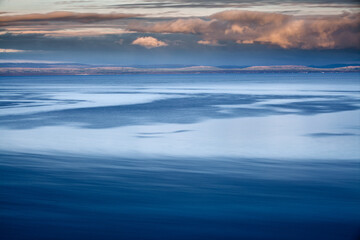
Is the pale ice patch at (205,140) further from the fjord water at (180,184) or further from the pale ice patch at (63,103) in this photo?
the pale ice patch at (63,103)

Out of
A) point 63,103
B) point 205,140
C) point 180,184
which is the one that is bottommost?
point 180,184

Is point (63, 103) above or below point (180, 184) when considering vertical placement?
above

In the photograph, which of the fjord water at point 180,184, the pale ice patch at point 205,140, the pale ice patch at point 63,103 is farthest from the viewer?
the pale ice patch at point 63,103

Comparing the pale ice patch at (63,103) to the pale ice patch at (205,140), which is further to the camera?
the pale ice patch at (63,103)

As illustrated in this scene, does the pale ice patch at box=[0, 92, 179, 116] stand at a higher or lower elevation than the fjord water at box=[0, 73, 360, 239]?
higher

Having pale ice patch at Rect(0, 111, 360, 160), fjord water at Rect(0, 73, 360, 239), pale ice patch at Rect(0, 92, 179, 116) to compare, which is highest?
pale ice patch at Rect(0, 92, 179, 116)

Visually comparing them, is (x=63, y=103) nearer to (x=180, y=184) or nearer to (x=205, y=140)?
(x=205, y=140)

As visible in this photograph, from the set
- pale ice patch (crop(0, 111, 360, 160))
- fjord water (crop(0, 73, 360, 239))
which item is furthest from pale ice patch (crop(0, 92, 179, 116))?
fjord water (crop(0, 73, 360, 239))

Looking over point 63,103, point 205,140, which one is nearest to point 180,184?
point 205,140

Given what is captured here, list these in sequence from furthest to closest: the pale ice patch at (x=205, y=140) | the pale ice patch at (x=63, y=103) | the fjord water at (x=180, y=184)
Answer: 1. the pale ice patch at (x=63, y=103)
2. the pale ice patch at (x=205, y=140)
3. the fjord water at (x=180, y=184)

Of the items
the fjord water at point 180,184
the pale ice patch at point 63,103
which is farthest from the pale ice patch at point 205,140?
the pale ice patch at point 63,103

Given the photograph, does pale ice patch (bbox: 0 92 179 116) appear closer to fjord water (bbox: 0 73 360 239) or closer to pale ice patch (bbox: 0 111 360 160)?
pale ice patch (bbox: 0 111 360 160)

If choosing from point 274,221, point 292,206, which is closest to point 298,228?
point 274,221

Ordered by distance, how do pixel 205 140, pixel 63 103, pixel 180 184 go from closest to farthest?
pixel 180 184
pixel 205 140
pixel 63 103
